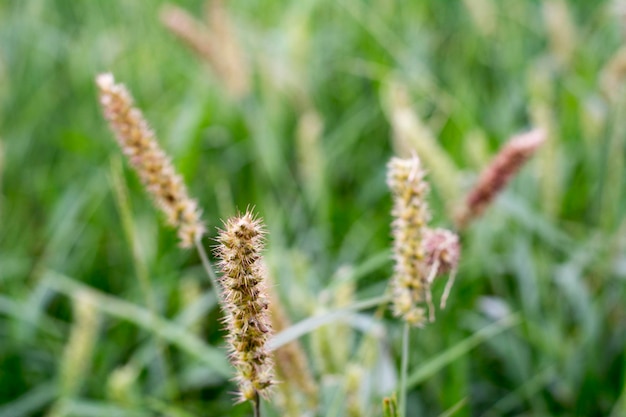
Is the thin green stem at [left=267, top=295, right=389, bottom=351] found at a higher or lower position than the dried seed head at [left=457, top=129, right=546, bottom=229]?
lower

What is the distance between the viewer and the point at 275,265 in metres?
2.17

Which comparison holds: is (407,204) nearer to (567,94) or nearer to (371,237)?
(371,237)

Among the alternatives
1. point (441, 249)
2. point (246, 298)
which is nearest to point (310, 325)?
point (441, 249)

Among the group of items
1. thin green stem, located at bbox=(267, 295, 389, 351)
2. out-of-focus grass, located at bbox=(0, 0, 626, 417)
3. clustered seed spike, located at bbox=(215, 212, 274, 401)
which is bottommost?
clustered seed spike, located at bbox=(215, 212, 274, 401)

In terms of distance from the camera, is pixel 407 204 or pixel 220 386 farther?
pixel 220 386

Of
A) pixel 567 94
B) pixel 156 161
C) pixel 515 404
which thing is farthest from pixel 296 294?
pixel 567 94

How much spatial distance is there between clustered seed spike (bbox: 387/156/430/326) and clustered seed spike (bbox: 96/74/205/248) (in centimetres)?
31

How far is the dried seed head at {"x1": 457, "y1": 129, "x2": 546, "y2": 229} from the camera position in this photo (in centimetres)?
136

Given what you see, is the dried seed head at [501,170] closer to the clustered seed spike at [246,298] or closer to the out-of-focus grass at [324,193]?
the out-of-focus grass at [324,193]

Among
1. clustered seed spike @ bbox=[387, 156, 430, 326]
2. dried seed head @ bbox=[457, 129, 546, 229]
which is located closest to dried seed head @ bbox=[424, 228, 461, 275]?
clustered seed spike @ bbox=[387, 156, 430, 326]

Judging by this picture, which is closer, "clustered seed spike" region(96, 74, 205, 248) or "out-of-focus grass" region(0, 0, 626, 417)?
"clustered seed spike" region(96, 74, 205, 248)

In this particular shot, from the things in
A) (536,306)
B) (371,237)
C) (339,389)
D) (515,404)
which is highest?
(371,237)

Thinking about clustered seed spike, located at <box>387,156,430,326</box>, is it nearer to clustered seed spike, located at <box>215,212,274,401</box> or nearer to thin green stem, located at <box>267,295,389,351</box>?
thin green stem, located at <box>267,295,389,351</box>

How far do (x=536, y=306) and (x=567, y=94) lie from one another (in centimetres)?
110
